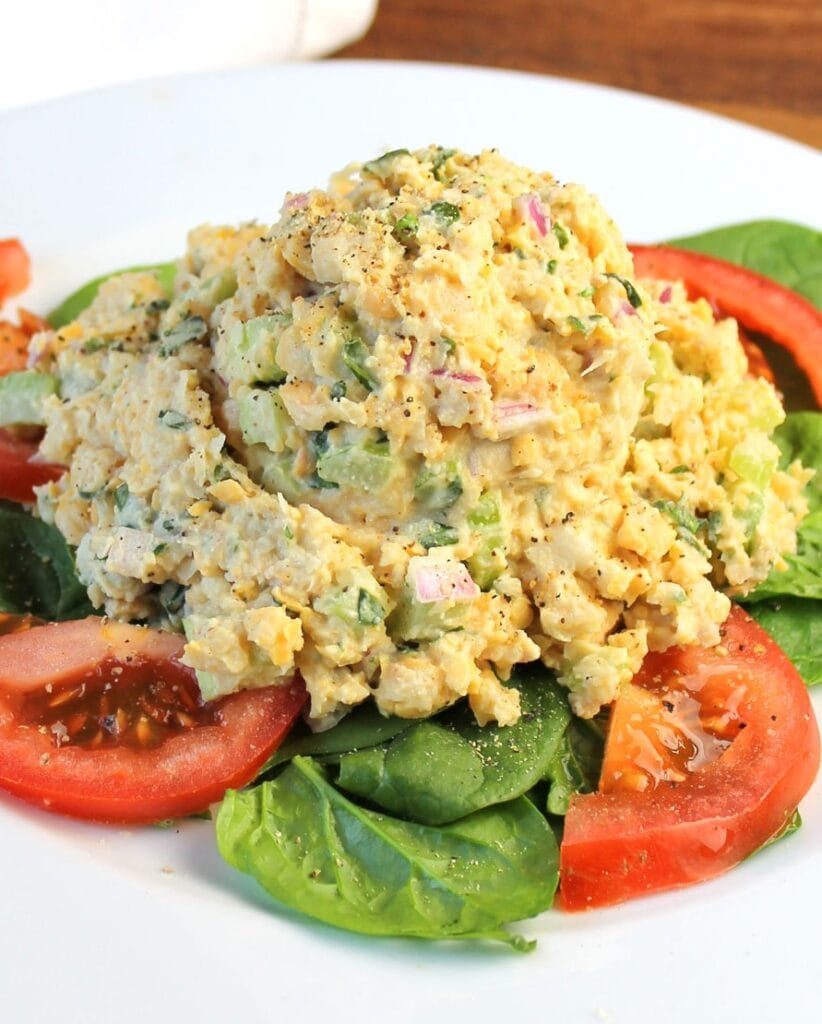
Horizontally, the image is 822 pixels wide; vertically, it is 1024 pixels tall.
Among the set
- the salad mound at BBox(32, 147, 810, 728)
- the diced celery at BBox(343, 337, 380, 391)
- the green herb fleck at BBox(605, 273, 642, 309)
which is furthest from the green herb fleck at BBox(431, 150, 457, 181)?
the diced celery at BBox(343, 337, 380, 391)

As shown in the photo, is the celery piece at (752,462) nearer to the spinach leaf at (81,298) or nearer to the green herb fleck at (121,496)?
the green herb fleck at (121,496)

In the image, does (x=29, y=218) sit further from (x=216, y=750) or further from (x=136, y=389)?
(x=216, y=750)

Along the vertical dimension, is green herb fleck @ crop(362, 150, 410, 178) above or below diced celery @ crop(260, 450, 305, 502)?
above

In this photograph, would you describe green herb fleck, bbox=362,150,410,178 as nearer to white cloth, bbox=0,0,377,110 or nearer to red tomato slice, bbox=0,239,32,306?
red tomato slice, bbox=0,239,32,306

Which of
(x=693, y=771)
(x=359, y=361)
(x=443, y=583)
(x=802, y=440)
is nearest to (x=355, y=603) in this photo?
(x=443, y=583)

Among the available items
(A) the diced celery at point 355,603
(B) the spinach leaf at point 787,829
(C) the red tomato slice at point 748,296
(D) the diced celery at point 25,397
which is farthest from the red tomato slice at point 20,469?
(B) the spinach leaf at point 787,829

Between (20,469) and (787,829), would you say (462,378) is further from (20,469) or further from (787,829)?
(20,469)
